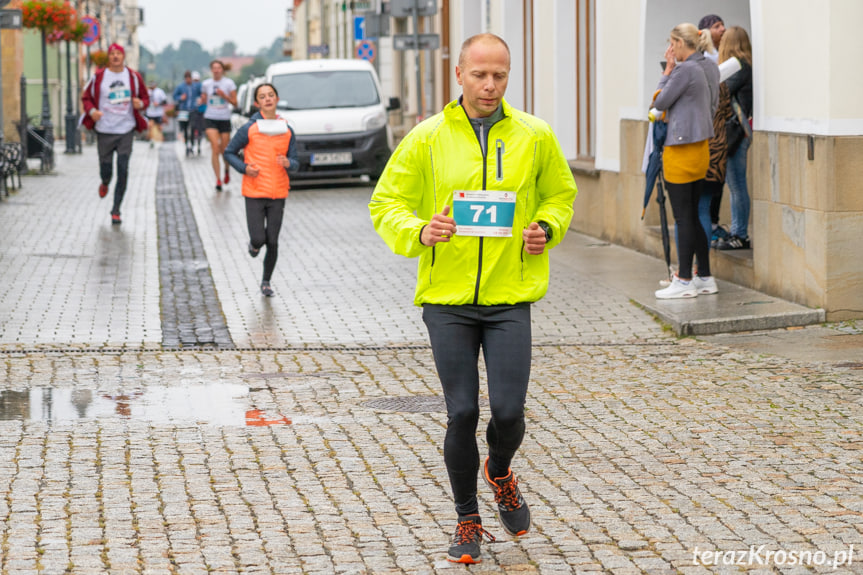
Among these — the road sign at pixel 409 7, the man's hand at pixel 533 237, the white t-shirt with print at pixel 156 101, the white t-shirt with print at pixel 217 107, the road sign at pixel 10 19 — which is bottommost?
the man's hand at pixel 533 237

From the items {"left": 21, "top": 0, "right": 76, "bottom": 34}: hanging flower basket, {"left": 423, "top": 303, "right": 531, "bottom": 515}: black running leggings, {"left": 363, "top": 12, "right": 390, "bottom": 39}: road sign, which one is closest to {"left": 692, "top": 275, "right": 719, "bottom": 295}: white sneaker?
{"left": 423, "top": 303, "right": 531, "bottom": 515}: black running leggings

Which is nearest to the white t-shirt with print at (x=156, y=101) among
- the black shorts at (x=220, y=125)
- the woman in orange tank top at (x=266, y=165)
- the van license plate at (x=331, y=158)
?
the black shorts at (x=220, y=125)

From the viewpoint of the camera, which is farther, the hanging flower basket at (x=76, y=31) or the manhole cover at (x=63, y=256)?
the hanging flower basket at (x=76, y=31)

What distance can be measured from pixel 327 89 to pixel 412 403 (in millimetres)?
16613

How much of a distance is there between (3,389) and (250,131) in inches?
163

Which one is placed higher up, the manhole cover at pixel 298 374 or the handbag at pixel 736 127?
the handbag at pixel 736 127

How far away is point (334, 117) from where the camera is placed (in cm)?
2320

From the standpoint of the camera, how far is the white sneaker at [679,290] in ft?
37.2

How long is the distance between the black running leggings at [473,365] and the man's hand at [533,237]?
24 centimetres

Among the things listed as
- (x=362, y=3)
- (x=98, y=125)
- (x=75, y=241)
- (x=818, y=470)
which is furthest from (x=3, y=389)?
(x=362, y=3)

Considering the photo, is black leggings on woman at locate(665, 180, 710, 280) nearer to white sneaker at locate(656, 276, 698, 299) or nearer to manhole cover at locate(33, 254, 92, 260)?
white sneaker at locate(656, 276, 698, 299)

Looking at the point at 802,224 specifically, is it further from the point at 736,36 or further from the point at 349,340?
the point at 349,340

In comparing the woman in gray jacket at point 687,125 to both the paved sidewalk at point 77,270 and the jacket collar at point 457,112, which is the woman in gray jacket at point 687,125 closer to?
the paved sidewalk at point 77,270

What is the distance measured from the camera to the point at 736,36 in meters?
11.8
